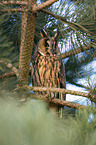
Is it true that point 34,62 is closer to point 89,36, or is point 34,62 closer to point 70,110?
point 70,110

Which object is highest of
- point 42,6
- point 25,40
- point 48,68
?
point 42,6

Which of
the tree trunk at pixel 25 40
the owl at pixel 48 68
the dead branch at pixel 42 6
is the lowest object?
the owl at pixel 48 68

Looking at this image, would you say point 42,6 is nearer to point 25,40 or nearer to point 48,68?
point 25,40

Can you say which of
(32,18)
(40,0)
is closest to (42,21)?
(40,0)

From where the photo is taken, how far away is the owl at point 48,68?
1366mm

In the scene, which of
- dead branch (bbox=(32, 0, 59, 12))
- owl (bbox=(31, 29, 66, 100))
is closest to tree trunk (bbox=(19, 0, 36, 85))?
dead branch (bbox=(32, 0, 59, 12))

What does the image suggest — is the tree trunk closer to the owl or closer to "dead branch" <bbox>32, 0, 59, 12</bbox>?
"dead branch" <bbox>32, 0, 59, 12</bbox>

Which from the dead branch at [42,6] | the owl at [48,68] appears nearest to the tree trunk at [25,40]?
the dead branch at [42,6]

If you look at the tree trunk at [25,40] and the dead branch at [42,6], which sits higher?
the dead branch at [42,6]

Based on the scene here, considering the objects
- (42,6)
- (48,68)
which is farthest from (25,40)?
(48,68)

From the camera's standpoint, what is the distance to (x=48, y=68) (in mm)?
1414

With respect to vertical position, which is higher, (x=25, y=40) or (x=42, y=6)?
(x=42, y=6)

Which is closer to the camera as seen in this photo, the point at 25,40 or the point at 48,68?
the point at 25,40

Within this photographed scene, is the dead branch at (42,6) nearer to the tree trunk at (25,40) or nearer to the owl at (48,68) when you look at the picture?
the tree trunk at (25,40)
